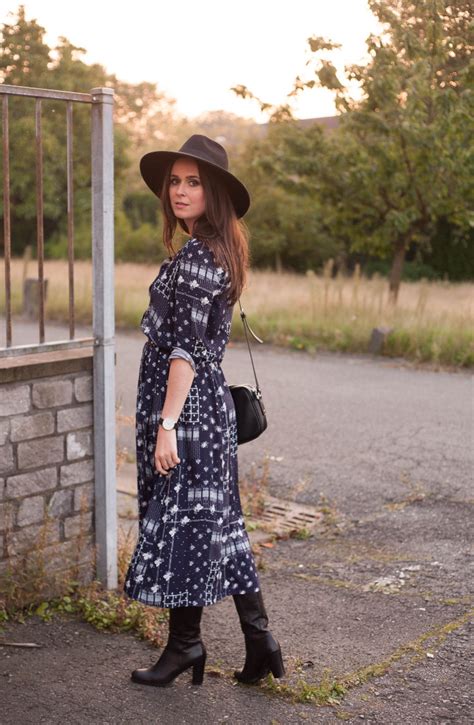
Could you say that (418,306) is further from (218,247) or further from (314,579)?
(218,247)

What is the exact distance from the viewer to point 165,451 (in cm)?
306

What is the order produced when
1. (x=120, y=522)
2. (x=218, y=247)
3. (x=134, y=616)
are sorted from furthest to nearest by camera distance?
(x=120, y=522)
(x=134, y=616)
(x=218, y=247)

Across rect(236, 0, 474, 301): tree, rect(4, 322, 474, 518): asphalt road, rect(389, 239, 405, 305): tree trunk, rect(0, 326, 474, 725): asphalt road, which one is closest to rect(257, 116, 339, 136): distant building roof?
rect(236, 0, 474, 301): tree

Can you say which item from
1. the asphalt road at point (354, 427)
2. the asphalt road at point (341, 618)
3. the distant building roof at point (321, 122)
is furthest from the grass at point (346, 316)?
the asphalt road at point (341, 618)

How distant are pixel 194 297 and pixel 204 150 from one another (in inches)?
21.1

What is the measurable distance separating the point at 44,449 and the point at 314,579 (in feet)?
5.04

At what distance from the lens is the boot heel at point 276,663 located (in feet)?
10.6

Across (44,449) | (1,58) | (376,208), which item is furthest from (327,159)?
(44,449)

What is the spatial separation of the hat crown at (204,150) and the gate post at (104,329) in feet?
2.53

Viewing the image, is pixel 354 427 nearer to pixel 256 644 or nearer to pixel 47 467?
pixel 47 467

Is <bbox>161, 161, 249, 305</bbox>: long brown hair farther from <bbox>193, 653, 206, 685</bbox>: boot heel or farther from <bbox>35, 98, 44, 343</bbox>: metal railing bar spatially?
<bbox>193, 653, 206, 685</bbox>: boot heel

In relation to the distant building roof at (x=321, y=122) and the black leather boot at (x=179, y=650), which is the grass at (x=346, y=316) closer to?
the distant building roof at (x=321, y=122)

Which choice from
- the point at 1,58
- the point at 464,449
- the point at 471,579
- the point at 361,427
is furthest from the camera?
the point at 1,58

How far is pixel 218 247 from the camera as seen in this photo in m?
3.10
